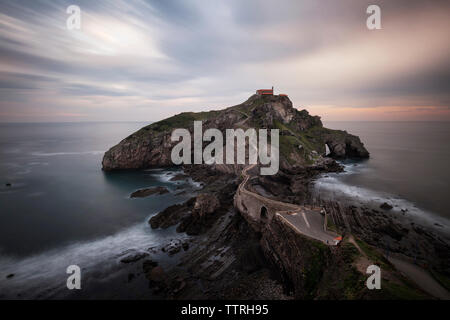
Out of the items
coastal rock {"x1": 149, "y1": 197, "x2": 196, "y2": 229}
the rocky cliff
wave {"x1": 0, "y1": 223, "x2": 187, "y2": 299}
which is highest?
the rocky cliff

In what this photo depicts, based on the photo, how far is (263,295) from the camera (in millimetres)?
21453

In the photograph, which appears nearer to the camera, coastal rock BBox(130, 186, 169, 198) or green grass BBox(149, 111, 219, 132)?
coastal rock BBox(130, 186, 169, 198)

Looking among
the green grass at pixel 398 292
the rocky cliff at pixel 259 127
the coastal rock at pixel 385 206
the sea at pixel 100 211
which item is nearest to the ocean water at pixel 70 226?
the sea at pixel 100 211

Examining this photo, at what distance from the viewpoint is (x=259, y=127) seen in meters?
80.1

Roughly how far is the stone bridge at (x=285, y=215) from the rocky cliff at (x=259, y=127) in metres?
33.7

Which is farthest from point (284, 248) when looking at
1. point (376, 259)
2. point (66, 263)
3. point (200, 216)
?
point (66, 263)

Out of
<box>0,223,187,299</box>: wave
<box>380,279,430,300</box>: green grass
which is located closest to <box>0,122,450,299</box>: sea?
<box>0,223,187,299</box>: wave

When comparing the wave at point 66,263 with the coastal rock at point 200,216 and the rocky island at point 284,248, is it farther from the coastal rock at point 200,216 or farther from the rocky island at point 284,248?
the rocky island at point 284,248

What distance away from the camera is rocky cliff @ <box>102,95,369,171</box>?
7566 cm

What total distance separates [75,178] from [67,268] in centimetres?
5243

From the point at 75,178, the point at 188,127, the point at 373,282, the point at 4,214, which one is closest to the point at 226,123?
the point at 188,127

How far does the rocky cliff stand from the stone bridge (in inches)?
1328

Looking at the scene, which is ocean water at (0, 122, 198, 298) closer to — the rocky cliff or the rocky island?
the rocky island

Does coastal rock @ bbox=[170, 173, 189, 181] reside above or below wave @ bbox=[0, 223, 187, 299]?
above
